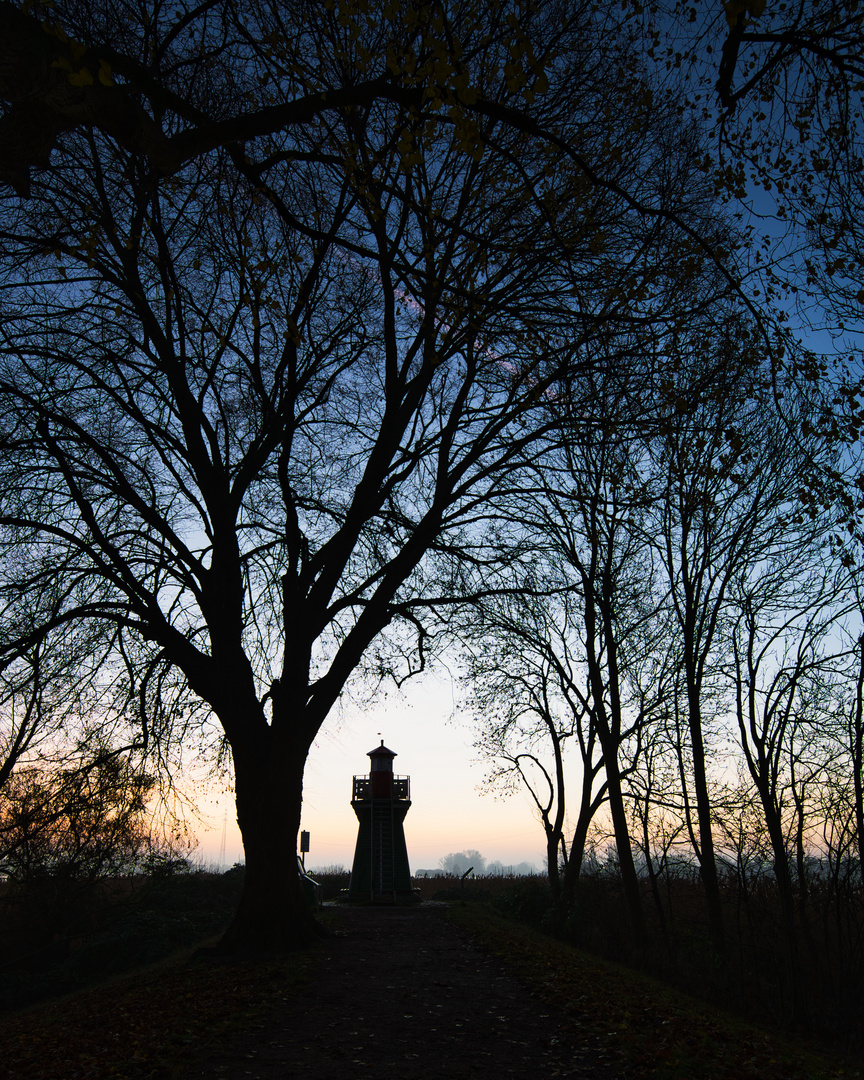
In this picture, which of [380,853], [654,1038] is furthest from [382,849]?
[654,1038]

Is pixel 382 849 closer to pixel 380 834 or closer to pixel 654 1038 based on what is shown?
pixel 380 834

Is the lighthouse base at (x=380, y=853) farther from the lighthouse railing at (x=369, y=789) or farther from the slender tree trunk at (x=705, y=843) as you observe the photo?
the slender tree trunk at (x=705, y=843)

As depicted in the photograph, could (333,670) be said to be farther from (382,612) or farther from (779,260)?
(779,260)

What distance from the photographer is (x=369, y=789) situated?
2920cm

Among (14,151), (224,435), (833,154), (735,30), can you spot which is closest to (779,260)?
(833,154)

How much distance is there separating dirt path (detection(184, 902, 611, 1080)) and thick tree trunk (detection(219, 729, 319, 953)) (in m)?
1.00

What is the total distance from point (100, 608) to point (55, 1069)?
6.31 m

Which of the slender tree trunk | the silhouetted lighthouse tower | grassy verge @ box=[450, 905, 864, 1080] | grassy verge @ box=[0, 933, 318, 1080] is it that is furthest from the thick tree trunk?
the silhouetted lighthouse tower

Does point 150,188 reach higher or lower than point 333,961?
higher

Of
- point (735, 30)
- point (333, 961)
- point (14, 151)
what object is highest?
point (735, 30)

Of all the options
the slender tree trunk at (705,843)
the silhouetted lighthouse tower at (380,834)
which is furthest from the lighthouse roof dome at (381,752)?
the slender tree trunk at (705,843)

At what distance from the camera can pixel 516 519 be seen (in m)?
12.8

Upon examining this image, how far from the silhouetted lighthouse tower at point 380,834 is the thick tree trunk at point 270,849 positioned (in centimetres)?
1513

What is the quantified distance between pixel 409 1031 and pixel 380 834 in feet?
74.0
